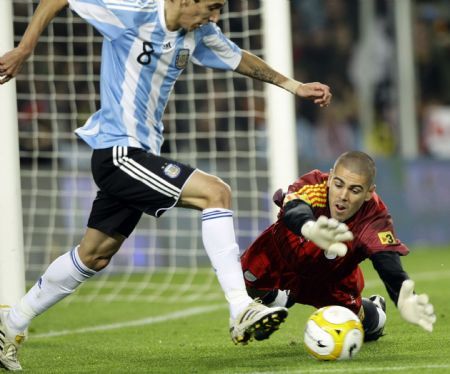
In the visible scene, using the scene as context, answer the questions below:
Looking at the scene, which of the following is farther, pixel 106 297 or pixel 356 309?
pixel 106 297

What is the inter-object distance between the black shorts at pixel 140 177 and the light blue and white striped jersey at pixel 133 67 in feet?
0.25

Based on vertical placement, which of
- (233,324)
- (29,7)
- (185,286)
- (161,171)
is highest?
(29,7)

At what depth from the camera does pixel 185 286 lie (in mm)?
11391

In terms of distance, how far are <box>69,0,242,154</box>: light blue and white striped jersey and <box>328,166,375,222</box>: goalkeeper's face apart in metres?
0.93

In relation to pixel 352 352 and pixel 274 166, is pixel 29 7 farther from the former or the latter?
Answer: pixel 352 352

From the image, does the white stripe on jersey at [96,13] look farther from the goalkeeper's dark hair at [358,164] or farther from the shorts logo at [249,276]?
the shorts logo at [249,276]

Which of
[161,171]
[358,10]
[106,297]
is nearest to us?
[161,171]

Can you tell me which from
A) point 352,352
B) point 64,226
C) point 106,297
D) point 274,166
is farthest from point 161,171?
point 64,226

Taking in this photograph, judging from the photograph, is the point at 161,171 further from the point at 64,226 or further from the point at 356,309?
the point at 64,226

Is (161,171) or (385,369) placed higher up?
(161,171)

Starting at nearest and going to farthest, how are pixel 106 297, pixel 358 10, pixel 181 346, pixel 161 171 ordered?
pixel 161 171 → pixel 181 346 → pixel 106 297 → pixel 358 10

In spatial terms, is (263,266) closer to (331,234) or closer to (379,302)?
(379,302)

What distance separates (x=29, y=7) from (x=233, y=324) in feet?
19.9

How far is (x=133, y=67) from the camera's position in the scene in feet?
19.6
